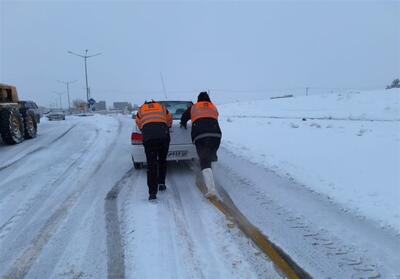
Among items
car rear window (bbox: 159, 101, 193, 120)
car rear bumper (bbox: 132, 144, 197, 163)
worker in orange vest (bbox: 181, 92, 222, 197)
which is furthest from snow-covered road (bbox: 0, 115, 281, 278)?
car rear window (bbox: 159, 101, 193, 120)

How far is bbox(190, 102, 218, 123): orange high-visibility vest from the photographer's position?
24.9 ft

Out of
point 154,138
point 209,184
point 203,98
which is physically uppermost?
point 203,98

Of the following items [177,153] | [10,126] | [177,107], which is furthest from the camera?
[10,126]

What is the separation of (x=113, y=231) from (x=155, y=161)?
6.55ft

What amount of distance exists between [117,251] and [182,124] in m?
3.94

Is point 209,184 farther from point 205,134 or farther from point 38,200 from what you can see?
point 38,200

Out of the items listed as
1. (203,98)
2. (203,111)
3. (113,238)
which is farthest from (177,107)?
(113,238)

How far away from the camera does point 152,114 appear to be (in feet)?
24.4

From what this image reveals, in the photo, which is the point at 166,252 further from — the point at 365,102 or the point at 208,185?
the point at 365,102

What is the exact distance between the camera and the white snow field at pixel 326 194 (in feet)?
15.5

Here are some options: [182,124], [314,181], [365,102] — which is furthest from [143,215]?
[365,102]

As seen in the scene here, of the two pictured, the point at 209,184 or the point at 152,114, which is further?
the point at 152,114

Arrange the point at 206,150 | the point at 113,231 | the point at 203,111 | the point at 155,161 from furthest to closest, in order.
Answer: the point at 203,111
the point at 206,150
the point at 155,161
the point at 113,231

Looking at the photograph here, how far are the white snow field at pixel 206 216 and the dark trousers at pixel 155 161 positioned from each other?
282mm
